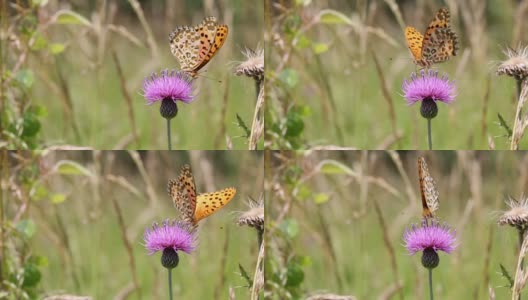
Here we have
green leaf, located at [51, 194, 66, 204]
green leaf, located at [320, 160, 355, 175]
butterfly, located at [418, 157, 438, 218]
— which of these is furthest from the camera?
green leaf, located at [51, 194, 66, 204]

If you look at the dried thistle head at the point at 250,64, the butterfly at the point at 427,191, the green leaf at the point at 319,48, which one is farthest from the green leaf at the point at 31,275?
the butterfly at the point at 427,191

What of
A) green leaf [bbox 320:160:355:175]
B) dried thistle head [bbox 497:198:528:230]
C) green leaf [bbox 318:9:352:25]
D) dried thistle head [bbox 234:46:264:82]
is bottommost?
dried thistle head [bbox 497:198:528:230]

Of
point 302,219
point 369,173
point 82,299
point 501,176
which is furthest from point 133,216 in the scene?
point 501,176

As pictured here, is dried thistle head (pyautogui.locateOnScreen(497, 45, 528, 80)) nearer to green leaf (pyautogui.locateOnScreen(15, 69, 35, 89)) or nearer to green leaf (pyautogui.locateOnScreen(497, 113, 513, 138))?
green leaf (pyautogui.locateOnScreen(497, 113, 513, 138))

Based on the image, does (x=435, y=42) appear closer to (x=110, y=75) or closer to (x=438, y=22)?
(x=438, y=22)

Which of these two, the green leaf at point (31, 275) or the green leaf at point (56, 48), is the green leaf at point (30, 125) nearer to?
the green leaf at point (56, 48)

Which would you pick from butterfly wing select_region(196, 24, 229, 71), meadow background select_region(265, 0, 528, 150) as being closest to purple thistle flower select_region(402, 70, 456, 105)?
meadow background select_region(265, 0, 528, 150)

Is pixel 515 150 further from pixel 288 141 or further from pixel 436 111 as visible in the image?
pixel 288 141
